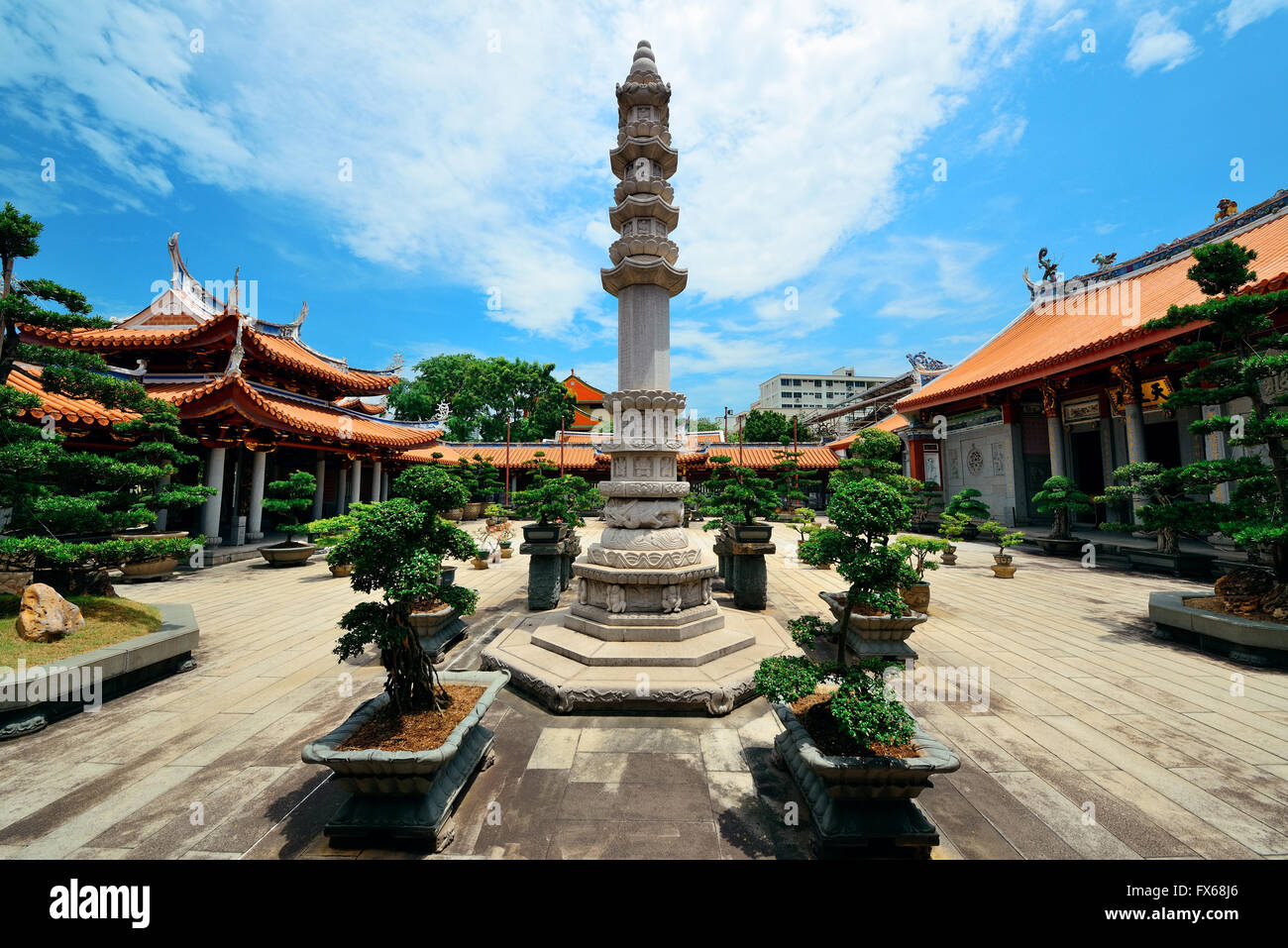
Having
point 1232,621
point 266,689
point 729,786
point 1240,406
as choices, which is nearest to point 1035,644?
point 1232,621

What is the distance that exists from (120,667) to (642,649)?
17.0ft

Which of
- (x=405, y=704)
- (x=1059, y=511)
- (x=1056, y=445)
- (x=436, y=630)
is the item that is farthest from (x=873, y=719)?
(x=1056, y=445)

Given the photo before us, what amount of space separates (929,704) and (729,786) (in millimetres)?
2574

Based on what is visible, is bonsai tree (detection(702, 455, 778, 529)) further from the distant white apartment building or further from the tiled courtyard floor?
the distant white apartment building

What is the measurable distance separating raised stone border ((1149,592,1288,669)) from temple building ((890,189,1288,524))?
21.7 ft

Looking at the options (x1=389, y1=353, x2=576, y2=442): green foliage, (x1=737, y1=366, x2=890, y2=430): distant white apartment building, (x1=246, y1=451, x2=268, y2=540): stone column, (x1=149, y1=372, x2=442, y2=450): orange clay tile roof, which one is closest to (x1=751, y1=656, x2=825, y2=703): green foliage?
(x1=149, y1=372, x2=442, y2=450): orange clay tile roof

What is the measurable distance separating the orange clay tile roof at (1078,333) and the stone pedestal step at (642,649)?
11161mm

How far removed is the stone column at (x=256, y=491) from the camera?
14102mm

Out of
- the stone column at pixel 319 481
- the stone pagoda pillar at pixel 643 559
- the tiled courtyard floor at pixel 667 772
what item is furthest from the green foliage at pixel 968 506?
the stone column at pixel 319 481

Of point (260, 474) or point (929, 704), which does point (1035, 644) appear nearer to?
point (929, 704)

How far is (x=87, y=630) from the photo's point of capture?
16.7 feet

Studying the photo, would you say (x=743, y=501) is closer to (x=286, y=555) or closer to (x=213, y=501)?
(x=286, y=555)

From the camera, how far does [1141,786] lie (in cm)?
329

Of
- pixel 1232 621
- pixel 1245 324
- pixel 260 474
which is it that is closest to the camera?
pixel 1232 621
